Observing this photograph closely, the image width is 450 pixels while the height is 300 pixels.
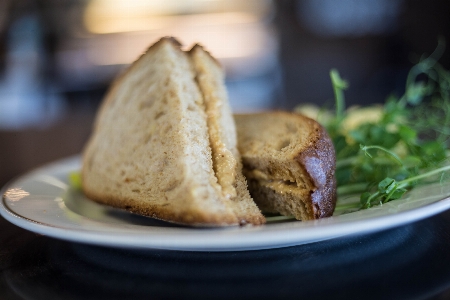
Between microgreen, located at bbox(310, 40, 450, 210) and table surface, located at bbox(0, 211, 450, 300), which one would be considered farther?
microgreen, located at bbox(310, 40, 450, 210)

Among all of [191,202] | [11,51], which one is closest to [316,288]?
[191,202]

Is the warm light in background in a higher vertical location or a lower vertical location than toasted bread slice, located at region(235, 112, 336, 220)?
higher

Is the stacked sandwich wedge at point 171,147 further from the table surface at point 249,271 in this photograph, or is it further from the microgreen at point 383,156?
the microgreen at point 383,156

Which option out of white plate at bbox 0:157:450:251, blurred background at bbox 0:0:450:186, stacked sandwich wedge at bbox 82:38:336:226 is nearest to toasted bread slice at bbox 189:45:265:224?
stacked sandwich wedge at bbox 82:38:336:226

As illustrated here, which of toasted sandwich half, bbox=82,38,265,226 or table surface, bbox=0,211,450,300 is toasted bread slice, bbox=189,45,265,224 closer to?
toasted sandwich half, bbox=82,38,265,226

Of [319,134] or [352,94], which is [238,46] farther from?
[319,134]

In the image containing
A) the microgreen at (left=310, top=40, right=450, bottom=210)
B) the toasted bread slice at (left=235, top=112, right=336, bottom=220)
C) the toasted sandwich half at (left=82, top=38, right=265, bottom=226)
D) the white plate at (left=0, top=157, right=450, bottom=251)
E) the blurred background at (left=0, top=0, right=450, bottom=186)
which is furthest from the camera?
the blurred background at (left=0, top=0, right=450, bottom=186)

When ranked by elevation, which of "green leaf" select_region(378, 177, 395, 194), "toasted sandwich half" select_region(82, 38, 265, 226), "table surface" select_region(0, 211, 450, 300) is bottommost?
"table surface" select_region(0, 211, 450, 300)
